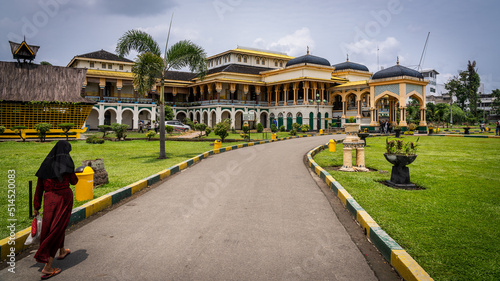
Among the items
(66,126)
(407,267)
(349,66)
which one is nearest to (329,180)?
(407,267)

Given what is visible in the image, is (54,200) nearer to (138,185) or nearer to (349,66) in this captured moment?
(138,185)

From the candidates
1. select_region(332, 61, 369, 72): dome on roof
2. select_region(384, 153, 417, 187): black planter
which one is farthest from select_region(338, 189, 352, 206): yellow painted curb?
select_region(332, 61, 369, 72): dome on roof

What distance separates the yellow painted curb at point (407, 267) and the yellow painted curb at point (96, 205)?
Answer: 4.74 meters

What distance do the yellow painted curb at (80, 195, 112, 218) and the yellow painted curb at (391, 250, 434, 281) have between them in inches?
186

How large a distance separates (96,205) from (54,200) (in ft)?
7.69

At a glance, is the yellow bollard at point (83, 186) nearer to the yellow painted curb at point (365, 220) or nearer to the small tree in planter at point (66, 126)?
the yellow painted curb at point (365, 220)

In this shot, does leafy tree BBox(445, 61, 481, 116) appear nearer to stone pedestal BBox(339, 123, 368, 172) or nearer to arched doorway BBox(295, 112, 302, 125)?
arched doorway BBox(295, 112, 302, 125)

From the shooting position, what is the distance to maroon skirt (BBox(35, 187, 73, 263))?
10.8 ft

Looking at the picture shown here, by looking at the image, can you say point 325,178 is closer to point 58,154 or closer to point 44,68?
point 58,154

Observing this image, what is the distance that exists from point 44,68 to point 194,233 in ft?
81.5

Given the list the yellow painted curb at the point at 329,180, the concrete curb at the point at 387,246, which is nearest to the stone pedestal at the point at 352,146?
the yellow painted curb at the point at 329,180

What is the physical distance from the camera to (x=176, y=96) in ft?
147

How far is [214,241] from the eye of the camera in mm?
4055

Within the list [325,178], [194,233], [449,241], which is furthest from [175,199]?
[449,241]
